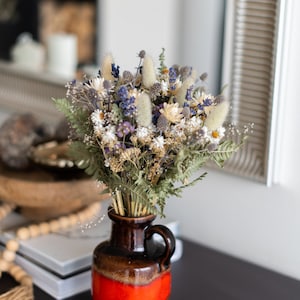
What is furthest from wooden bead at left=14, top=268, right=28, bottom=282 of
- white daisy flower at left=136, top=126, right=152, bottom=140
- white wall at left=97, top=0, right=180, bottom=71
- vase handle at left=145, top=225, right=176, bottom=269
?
white wall at left=97, top=0, right=180, bottom=71

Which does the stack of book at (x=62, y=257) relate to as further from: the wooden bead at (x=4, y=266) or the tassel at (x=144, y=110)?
the tassel at (x=144, y=110)

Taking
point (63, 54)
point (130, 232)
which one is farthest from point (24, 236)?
point (63, 54)

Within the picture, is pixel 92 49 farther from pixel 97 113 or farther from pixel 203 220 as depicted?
pixel 97 113

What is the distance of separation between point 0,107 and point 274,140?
2.55 ft

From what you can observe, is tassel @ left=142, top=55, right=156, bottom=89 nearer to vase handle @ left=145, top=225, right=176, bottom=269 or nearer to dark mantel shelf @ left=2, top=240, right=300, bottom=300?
vase handle @ left=145, top=225, right=176, bottom=269

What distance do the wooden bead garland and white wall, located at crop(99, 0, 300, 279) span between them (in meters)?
0.17

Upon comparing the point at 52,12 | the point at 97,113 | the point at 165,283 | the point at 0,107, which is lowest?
the point at 165,283

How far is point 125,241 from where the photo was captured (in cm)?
90

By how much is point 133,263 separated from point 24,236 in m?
0.28

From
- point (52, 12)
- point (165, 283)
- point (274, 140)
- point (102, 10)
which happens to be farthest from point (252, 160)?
point (52, 12)

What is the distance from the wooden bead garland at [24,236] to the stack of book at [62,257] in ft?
0.04

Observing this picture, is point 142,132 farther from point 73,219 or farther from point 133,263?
point 73,219

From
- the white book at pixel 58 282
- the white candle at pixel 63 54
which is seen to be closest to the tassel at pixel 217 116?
the white book at pixel 58 282

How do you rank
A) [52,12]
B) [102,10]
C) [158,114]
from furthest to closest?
[52,12] → [102,10] → [158,114]
